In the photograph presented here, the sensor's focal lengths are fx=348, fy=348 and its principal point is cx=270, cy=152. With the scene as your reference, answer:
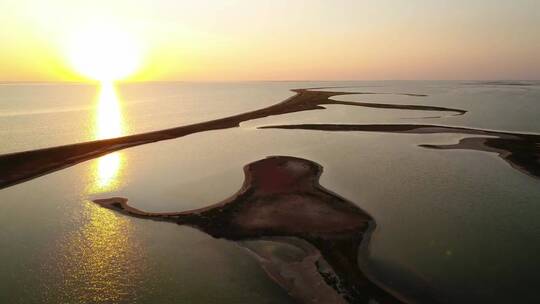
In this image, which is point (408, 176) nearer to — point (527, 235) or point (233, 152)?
point (527, 235)

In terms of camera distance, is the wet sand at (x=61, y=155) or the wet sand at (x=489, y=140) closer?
the wet sand at (x=61, y=155)

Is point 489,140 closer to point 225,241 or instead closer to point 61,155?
point 225,241

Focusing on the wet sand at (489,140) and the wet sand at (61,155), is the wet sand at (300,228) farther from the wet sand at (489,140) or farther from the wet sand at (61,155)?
the wet sand at (489,140)

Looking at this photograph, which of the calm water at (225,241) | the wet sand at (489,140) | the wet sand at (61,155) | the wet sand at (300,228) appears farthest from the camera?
the wet sand at (489,140)

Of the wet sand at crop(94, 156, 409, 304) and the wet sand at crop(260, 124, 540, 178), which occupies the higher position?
the wet sand at crop(260, 124, 540, 178)

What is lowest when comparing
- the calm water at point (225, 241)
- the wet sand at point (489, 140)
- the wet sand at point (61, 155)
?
the wet sand at point (61, 155)

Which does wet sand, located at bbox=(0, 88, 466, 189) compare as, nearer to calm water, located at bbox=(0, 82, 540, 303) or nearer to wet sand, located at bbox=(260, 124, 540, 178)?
calm water, located at bbox=(0, 82, 540, 303)

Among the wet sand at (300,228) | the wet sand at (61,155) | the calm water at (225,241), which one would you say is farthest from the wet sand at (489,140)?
the wet sand at (300,228)

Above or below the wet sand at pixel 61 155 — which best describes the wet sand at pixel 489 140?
above

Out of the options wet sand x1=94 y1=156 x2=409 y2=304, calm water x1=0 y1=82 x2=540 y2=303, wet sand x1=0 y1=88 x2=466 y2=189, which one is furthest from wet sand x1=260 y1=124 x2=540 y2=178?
wet sand x1=94 y1=156 x2=409 y2=304
